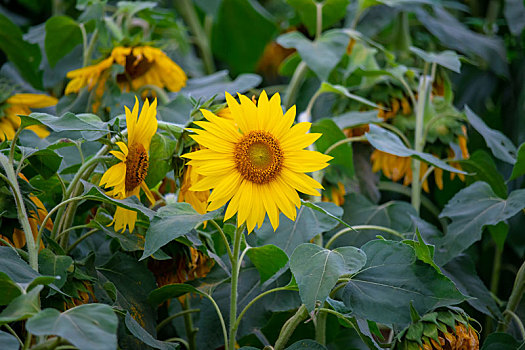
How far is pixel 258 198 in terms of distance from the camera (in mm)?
467

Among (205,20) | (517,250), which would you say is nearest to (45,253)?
(517,250)

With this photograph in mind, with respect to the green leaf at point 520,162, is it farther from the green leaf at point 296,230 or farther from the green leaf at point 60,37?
the green leaf at point 60,37

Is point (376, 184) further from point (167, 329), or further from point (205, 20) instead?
point (205, 20)

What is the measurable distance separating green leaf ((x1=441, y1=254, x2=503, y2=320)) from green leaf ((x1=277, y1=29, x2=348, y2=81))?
10.4 inches

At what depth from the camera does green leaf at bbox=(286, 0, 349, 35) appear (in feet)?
2.87

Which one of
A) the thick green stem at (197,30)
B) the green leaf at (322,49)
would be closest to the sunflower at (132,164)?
the green leaf at (322,49)

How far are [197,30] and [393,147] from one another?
75 cm

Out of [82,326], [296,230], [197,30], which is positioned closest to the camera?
[82,326]

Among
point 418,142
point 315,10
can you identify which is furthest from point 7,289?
point 315,10

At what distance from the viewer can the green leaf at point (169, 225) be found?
44 centimetres

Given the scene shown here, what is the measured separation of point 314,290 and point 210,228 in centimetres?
25

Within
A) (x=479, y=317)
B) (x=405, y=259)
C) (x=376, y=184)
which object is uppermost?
(x=405, y=259)

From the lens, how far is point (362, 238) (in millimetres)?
680

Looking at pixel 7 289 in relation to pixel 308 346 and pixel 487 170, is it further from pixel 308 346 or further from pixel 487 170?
pixel 487 170
